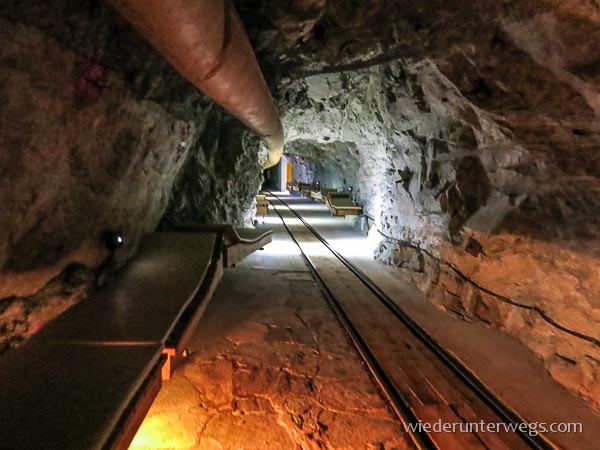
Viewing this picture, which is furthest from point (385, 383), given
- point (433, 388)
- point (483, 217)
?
point (483, 217)

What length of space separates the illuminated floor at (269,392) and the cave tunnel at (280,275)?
0.09ft

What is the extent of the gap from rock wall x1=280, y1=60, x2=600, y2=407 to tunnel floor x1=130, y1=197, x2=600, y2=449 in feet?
1.48

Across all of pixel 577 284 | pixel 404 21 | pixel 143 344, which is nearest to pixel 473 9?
pixel 404 21

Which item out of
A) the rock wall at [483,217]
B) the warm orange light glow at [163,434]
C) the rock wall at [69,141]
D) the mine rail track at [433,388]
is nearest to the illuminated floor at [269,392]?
the warm orange light glow at [163,434]

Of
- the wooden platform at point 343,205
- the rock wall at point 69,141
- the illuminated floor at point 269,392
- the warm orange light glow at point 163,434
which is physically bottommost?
the warm orange light glow at point 163,434

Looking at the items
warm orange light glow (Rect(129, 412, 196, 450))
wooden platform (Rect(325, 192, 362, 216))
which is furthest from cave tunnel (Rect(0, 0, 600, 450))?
wooden platform (Rect(325, 192, 362, 216))

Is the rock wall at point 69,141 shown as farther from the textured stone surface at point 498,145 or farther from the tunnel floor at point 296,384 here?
the textured stone surface at point 498,145

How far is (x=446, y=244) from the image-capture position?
7.66 meters

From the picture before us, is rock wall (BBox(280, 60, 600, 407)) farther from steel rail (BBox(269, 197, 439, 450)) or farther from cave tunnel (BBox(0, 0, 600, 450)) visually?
steel rail (BBox(269, 197, 439, 450))

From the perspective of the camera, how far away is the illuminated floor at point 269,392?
3.46m

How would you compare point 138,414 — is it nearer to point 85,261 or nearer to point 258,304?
point 85,261

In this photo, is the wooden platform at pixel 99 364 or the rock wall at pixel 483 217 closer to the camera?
the wooden platform at pixel 99 364

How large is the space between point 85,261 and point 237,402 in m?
2.49

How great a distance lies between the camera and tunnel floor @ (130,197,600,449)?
3.50 m
